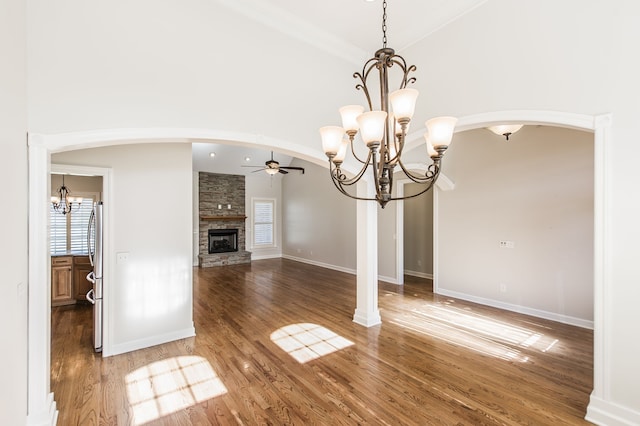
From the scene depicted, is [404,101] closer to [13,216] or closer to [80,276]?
[13,216]

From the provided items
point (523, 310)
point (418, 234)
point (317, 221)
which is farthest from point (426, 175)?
point (317, 221)

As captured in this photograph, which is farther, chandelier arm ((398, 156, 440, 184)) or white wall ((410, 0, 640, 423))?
white wall ((410, 0, 640, 423))

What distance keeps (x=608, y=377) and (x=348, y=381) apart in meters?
2.11

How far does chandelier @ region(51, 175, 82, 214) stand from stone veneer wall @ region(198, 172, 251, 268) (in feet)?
11.9

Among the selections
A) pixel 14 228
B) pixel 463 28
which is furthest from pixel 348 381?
pixel 463 28

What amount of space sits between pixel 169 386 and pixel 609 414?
375 centimetres

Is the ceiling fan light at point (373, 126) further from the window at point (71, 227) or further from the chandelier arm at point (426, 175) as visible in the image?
the window at point (71, 227)

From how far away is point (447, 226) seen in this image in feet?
19.4

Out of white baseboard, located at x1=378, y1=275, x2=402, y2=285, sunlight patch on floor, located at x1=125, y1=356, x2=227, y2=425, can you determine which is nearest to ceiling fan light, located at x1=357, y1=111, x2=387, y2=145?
sunlight patch on floor, located at x1=125, y1=356, x2=227, y2=425

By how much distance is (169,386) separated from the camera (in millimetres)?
2861

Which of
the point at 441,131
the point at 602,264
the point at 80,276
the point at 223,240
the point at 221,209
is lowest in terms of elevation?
the point at 80,276

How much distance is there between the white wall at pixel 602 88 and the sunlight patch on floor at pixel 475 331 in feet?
3.93

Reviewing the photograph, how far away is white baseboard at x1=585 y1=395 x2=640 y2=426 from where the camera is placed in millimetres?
2201

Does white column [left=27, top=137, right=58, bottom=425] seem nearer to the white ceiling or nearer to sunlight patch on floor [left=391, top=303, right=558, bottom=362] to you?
the white ceiling
